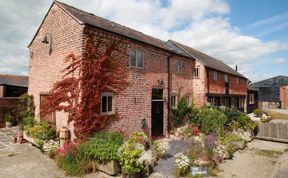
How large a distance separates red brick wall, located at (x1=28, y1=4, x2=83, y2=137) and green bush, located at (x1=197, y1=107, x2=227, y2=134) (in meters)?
9.89

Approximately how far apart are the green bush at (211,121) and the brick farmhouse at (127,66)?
7.43 ft

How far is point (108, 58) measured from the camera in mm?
10531

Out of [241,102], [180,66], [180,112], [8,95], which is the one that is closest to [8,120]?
[8,95]

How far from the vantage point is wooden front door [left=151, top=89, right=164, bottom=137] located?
1399cm

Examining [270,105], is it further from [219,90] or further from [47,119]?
[47,119]

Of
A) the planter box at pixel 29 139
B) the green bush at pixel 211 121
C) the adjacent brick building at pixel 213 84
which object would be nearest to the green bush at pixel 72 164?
the planter box at pixel 29 139

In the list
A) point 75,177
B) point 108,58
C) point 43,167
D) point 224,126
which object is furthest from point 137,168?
point 224,126

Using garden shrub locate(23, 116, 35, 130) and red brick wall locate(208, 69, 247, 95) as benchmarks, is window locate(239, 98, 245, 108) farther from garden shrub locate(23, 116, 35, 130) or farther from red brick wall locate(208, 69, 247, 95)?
garden shrub locate(23, 116, 35, 130)

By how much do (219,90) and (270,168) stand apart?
13401mm

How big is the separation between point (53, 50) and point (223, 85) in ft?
61.0

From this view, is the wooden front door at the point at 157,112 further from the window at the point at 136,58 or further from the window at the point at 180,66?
the window at the point at 180,66

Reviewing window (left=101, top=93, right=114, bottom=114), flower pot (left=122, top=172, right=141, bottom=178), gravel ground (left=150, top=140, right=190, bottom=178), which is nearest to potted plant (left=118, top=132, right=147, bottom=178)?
flower pot (left=122, top=172, right=141, bottom=178)

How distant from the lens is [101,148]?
814 centimetres

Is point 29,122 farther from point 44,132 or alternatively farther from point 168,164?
point 168,164
